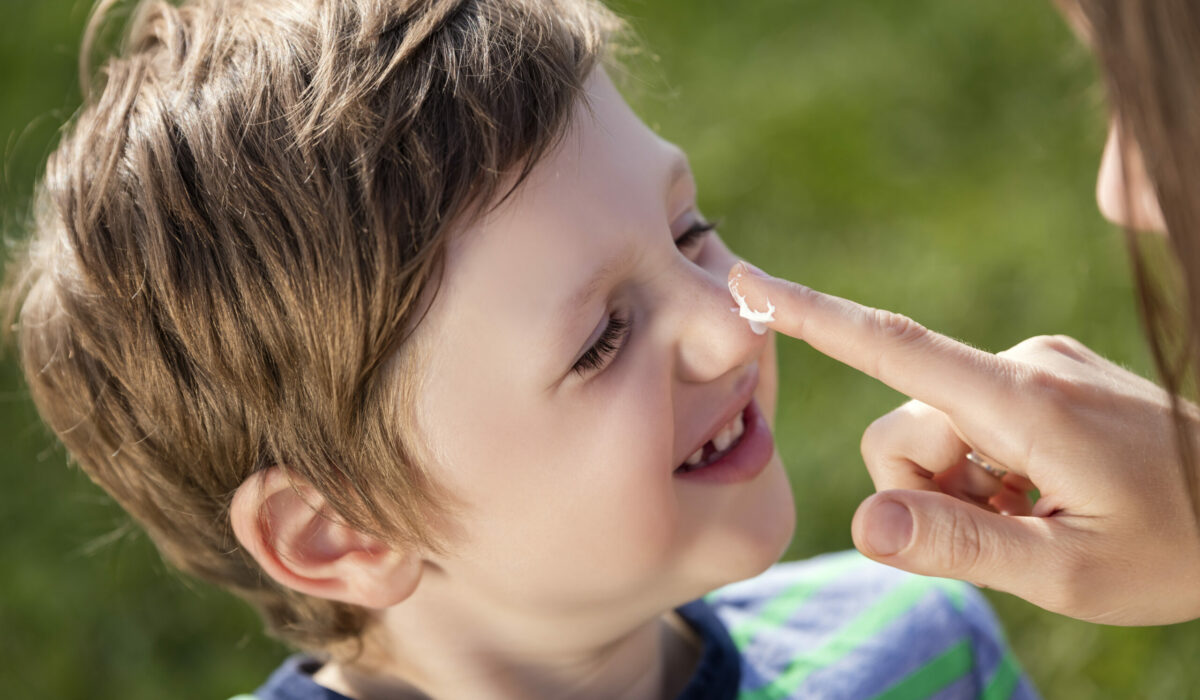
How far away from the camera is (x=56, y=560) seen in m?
2.58

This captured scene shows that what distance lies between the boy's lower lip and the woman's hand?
241 millimetres

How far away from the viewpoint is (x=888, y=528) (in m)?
1.17

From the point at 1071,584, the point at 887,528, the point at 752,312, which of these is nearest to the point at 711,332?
the point at 752,312

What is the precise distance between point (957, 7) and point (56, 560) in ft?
9.30

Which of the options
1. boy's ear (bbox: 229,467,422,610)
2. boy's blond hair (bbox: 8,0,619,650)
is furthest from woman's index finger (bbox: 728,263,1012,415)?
boy's ear (bbox: 229,467,422,610)

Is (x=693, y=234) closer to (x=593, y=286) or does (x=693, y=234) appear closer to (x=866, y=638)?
(x=593, y=286)

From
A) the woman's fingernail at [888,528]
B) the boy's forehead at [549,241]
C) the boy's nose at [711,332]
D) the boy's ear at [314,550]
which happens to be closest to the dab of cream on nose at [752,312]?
the boy's nose at [711,332]

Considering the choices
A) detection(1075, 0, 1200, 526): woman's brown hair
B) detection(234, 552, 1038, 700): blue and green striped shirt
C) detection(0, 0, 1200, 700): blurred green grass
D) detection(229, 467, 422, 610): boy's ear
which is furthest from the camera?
detection(0, 0, 1200, 700): blurred green grass

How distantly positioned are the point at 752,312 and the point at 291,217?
488mm

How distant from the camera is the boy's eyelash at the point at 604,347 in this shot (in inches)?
50.8

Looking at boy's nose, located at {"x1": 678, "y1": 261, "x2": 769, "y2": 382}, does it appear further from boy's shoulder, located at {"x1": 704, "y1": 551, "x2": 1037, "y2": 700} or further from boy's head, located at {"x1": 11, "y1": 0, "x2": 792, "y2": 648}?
boy's shoulder, located at {"x1": 704, "y1": 551, "x2": 1037, "y2": 700}

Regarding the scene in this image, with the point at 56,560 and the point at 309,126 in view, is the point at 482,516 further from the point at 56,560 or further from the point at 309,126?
the point at 56,560

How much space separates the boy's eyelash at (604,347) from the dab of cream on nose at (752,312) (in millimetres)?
127

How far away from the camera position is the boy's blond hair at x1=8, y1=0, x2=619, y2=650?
1.23 m
